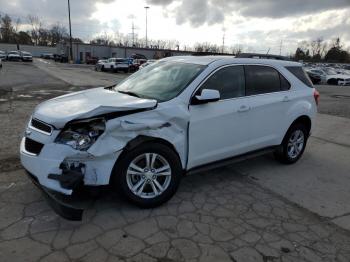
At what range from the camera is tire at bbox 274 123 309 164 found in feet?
18.4

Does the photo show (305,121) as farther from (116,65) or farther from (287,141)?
(116,65)

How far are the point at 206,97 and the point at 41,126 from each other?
192 centimetres

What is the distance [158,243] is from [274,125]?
2.89 metres

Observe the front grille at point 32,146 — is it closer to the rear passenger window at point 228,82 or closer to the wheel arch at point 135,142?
the wheel arch at point 135,142

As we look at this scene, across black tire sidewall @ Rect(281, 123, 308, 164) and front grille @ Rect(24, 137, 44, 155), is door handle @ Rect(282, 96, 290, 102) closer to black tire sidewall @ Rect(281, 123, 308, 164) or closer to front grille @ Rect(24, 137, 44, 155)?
black tire sidewall @ Rect(281, 123, 308, 164)

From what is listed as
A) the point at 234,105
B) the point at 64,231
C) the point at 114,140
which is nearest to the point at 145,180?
the point at 114,140

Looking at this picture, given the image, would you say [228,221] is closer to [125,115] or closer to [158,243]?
[158,243]

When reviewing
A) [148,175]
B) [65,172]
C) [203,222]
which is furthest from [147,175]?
[65,172]

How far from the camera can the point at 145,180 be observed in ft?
12.6

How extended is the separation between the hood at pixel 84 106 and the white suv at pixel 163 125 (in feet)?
0.04

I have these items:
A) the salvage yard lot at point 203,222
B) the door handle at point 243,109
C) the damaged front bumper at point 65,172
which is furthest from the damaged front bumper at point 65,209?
the door handle at point 243,109

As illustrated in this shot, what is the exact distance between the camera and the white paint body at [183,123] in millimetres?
3439

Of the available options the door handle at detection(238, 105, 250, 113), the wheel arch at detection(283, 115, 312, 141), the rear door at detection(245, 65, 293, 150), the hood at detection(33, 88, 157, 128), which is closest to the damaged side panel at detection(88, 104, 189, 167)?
the hood at detection(33, 88, 157, 128)

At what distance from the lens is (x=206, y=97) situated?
4.05 m
